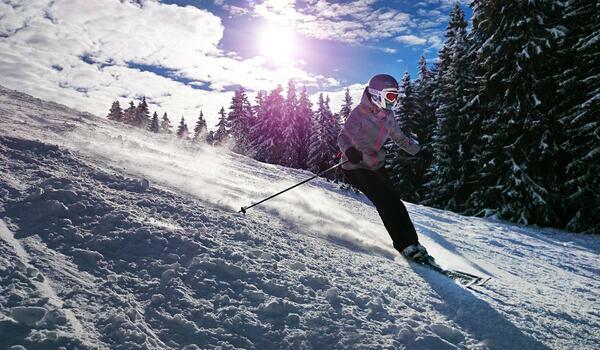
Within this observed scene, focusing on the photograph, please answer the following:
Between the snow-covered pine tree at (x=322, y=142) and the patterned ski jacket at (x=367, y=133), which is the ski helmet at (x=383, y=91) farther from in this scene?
the snow-covered pine tree at (x=322, y=142)

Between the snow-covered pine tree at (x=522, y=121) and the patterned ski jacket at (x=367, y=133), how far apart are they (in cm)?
1150

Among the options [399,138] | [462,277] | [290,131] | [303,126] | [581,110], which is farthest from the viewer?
[303,126]

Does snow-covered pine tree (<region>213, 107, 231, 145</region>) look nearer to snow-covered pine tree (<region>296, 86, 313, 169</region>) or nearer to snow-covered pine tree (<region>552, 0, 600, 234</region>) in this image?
snow-covered pine tree (<region>296, 86, 313, 169</region>)

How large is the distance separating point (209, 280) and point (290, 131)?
1879 inches

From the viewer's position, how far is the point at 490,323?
3.16 m

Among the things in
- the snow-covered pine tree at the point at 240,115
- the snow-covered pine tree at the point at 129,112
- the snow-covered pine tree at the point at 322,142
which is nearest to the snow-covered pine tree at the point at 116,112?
the snow-covered pine tree at the point at 129,112

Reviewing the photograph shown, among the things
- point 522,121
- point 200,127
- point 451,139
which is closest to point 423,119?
point 451,139

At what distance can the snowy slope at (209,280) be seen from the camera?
246 cm

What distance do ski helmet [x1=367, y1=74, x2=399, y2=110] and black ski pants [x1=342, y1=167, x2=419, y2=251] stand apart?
91cm

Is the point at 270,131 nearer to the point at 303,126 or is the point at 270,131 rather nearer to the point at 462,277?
the point at 303,126

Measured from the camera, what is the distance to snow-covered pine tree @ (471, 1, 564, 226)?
49.4 feet

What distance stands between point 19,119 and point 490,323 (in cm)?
752

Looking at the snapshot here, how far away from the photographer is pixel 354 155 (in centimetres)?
514

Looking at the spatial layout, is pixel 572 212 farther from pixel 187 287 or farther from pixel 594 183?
pixel 187 287
